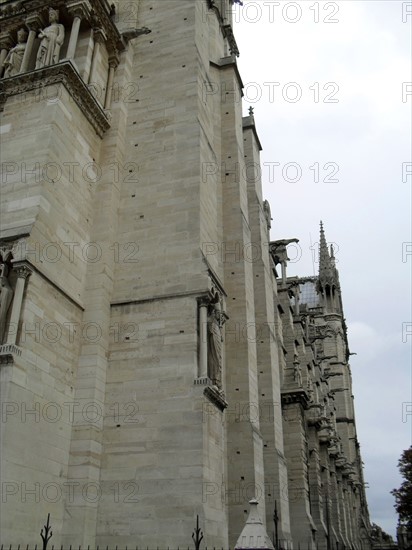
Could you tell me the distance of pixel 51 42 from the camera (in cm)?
1599

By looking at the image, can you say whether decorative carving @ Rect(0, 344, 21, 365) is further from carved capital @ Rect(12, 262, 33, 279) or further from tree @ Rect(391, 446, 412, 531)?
tree @ Rect(391, 446, 412, 531)

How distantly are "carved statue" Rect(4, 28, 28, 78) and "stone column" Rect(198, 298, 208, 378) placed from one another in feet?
28.4

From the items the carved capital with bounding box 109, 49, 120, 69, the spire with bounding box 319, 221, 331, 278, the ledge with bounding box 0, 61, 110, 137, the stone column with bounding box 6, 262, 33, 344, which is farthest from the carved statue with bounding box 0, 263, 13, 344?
the spire with bounding box 319, 221, 331, 278

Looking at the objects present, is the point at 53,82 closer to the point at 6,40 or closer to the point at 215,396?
the point at 6,40

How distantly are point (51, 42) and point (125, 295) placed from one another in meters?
7.63

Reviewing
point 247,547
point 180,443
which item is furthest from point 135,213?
point 247,547

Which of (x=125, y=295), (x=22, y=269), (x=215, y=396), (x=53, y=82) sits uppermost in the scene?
(x=53, y=82)

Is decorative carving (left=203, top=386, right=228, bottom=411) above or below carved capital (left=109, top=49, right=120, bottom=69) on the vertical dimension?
below

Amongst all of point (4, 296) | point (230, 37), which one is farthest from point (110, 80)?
point (230, 37)

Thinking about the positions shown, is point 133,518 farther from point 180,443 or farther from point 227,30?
point 227,30

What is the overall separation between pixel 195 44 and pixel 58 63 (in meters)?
5.54

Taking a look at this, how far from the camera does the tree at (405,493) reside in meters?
38.3

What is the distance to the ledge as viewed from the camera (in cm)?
1484

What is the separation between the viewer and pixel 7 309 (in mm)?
11781
